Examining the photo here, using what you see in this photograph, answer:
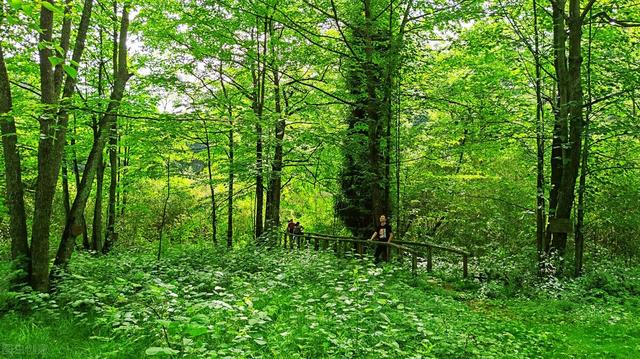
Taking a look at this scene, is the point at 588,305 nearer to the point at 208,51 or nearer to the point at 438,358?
the point at 438,358

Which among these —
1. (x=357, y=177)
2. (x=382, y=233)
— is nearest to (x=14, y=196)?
(x=357, y=177)

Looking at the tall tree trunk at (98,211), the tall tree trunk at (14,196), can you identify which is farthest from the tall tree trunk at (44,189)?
the tall tree trunk at (98,211)

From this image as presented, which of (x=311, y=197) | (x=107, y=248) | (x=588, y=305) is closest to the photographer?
(x=588, y=305)

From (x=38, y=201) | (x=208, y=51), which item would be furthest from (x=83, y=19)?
(x=208, y=51)

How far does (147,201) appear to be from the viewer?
83.6 ft

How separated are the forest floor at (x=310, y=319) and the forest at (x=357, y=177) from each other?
0.05 metres

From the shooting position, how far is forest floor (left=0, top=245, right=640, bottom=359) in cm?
424

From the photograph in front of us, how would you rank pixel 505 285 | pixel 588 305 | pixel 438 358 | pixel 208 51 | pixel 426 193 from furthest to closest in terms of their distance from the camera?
pixel 426 193, pixel 208 51, pixel 505 285, pixel 588 305, pixel 438 358

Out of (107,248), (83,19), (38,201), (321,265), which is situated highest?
(83,19)

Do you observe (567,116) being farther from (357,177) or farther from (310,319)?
(310,319)

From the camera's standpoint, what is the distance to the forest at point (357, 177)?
16.6 feet

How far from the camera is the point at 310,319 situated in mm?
5164

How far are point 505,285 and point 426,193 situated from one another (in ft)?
31.6

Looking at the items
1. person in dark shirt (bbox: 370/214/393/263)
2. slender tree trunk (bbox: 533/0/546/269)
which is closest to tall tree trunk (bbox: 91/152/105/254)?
person in dark shirt (bbox: 370/214/393/263)
